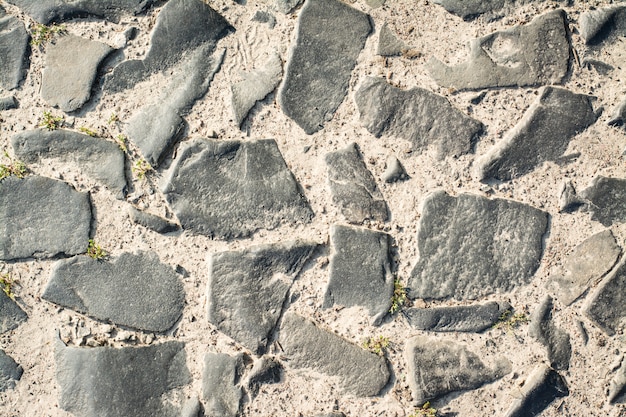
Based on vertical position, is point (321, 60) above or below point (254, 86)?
above

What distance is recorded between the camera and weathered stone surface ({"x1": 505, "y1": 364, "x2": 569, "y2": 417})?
83.3 inches

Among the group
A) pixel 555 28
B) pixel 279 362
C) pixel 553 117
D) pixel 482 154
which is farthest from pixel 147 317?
pixel 555 28

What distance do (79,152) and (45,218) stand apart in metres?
0.28

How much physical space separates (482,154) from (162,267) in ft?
4.23

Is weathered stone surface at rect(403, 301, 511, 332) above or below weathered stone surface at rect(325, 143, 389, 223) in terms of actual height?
below

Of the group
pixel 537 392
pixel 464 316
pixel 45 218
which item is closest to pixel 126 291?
pixel 45 218

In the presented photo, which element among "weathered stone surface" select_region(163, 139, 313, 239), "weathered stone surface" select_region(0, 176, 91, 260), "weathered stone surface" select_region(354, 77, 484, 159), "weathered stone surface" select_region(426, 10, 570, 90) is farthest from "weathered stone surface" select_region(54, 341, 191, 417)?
"weathered stone surface" select_region(426, 10, 570, 90)

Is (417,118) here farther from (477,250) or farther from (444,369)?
(444,369)

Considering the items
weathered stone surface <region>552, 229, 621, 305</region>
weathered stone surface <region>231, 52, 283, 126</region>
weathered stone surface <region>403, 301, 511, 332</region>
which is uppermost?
weathered stone surface <region>231, 52, 283, 126</region>

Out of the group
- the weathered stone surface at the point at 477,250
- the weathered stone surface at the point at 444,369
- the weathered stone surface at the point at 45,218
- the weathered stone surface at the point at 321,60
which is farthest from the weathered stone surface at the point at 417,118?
the weathered stone surface at the point at 45,218

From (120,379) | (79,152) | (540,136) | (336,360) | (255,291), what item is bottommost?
(120,379)

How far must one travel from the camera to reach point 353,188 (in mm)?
2164

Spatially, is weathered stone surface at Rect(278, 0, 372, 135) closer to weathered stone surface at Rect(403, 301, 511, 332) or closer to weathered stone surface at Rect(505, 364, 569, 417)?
weathered stone surface at Rect(403, 301, 511, 332)

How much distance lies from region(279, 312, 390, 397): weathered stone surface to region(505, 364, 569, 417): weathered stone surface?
501mm
